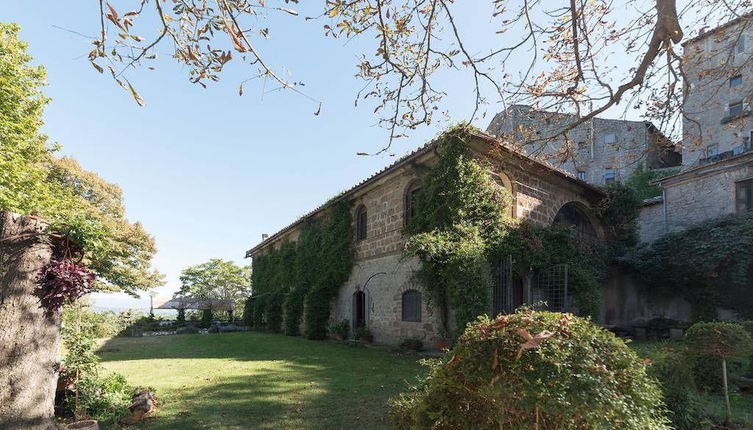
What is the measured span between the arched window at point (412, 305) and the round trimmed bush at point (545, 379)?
9935mm

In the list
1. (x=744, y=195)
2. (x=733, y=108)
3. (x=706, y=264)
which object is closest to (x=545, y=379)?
(x=706, y=264)

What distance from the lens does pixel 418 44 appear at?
5020 millimetres

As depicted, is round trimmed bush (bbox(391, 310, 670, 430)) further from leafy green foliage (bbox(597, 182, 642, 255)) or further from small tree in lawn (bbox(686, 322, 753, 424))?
leafy green foliage (bbox(597, 182, 642, 255))

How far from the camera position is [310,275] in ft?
62.4

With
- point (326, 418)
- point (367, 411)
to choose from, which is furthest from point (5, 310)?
point (367, 411)

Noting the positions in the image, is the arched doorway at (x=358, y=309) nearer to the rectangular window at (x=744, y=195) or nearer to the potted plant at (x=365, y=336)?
the potted plant at (x=365, y=336)

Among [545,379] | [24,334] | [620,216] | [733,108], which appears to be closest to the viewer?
[545,379]

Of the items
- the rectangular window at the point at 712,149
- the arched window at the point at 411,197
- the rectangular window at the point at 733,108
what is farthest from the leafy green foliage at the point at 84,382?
the rectangular window at the point at 733,108

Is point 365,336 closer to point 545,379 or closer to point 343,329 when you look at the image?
point 343,329

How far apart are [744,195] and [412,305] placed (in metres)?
13.3

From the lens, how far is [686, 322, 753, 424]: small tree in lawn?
532cm

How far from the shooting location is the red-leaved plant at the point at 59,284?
438cm

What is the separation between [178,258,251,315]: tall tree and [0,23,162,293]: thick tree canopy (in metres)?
18.3

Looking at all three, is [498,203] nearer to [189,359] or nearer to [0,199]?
[189,359]
